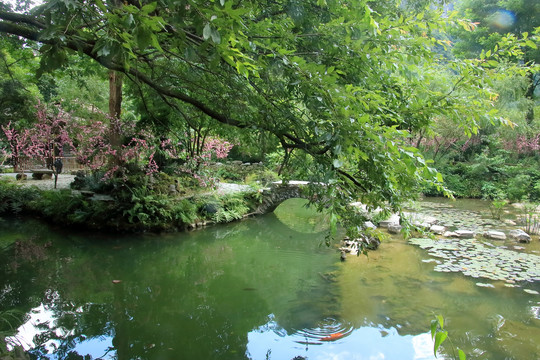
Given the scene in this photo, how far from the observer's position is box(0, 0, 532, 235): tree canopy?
173cm

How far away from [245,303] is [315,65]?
3.46 m

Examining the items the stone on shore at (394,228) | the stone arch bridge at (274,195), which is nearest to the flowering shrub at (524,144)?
the stone on shore at (394,228)

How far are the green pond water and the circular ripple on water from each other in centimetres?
1

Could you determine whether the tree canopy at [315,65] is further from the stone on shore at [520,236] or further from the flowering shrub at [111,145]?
the stone on shore at [520,236]

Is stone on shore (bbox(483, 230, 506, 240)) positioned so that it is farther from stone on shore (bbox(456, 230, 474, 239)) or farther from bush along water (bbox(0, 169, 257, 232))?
bush along water (bbox(0, 169, 257, 232))

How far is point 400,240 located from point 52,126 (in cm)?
941

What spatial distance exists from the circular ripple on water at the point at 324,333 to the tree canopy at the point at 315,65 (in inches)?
71.5

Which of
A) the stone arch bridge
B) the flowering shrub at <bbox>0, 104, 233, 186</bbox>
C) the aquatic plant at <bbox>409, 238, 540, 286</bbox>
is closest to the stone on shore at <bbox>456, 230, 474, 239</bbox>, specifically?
the aquatic plant at <bbox>409, 238, 540, 286</bbox>

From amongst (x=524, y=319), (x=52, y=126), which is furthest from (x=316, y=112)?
(x=52, y=126)

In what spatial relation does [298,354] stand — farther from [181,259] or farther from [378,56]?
[181,259]

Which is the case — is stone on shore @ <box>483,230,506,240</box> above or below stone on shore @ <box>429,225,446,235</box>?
above

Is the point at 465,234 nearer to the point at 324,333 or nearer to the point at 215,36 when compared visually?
the point at 324,333

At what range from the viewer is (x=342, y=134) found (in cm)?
215

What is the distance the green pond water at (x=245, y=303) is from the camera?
3.54 m
